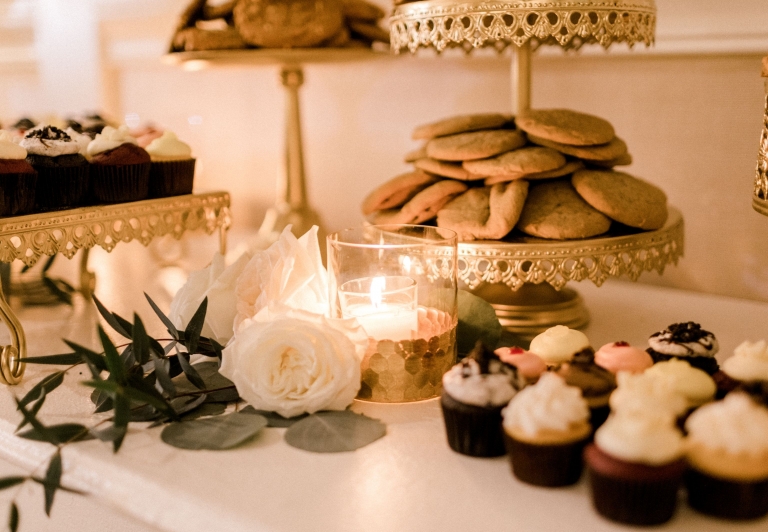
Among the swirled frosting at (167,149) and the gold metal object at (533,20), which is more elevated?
the gold metal object at (533,20)

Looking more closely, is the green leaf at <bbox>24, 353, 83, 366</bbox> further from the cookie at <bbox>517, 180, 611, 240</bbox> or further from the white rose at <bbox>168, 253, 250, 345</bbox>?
the cookie at <bbox>517, 180, 611, 240</bbox>

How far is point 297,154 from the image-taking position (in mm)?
1375

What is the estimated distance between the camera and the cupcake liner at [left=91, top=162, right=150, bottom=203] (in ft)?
2.81

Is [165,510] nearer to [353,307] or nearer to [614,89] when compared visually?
[353,307]

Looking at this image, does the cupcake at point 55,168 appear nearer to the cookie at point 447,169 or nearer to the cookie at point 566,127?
the cookie at point 447,169

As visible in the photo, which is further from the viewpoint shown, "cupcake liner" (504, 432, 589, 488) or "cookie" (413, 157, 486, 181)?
"cookie" (413, 157, 486, 181)

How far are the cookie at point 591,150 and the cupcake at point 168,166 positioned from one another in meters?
0.44

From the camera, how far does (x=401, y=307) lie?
674 millimetres

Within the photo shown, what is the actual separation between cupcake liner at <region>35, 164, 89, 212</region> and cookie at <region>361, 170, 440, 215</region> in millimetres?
330

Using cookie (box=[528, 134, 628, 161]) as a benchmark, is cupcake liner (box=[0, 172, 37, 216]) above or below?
below

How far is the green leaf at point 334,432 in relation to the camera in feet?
1.92

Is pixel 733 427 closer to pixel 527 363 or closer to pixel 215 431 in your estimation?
pixel 527 363

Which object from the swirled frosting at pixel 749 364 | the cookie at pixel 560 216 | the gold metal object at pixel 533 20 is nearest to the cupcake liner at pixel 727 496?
the swirled frosting at pixel 749 364

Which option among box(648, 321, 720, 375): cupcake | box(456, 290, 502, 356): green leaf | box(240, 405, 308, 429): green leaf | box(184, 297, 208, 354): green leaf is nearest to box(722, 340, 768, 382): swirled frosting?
box(648, 321, 720, 375): cupcake
